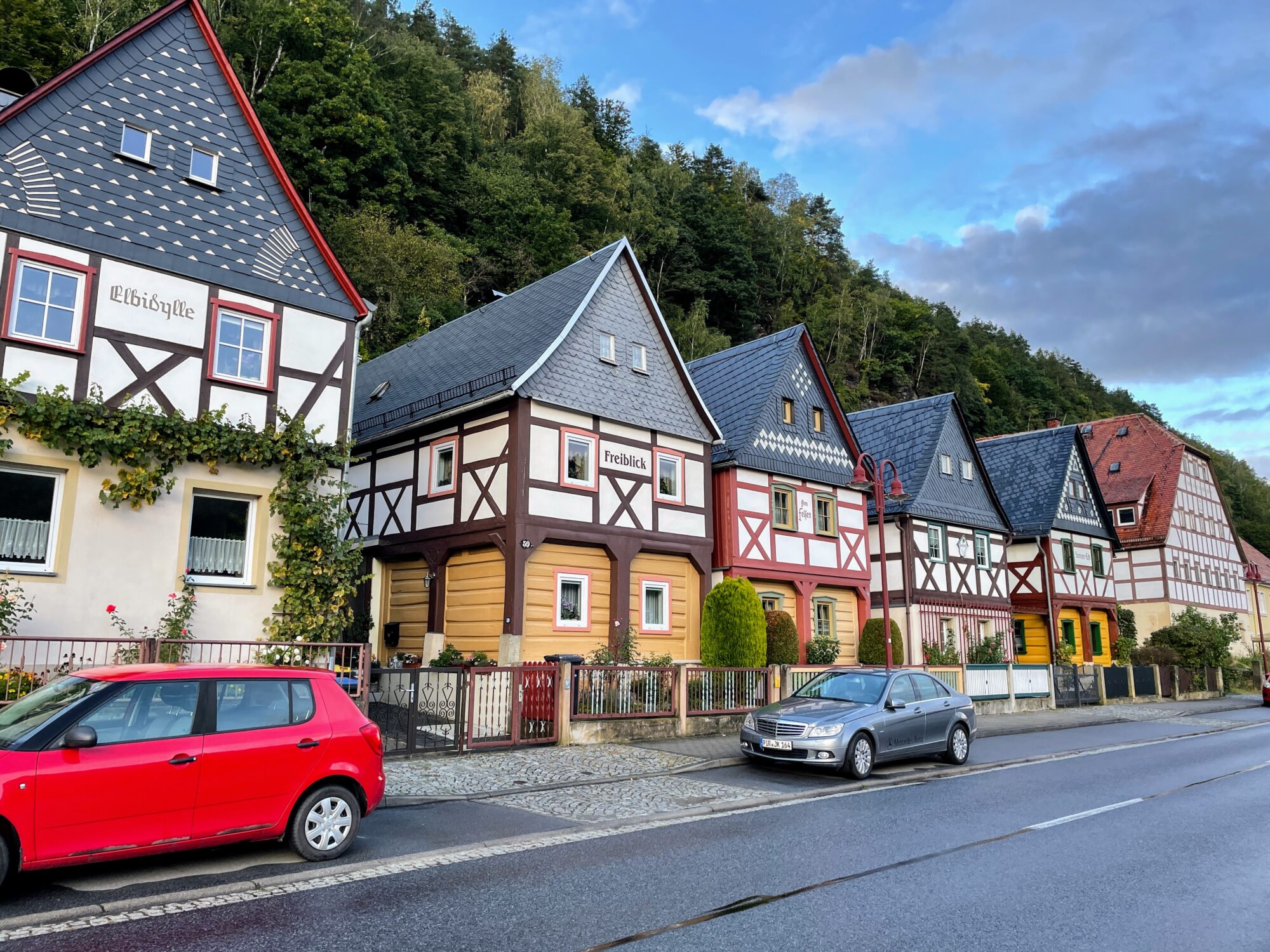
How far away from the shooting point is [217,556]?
15477mm

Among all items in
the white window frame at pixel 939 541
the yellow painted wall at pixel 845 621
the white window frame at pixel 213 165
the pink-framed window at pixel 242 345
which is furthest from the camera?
the white window frame at pixel 939 541

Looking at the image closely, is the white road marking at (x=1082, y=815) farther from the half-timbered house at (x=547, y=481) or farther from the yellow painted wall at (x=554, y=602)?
the yellow painted wall at (x=554, y=602)

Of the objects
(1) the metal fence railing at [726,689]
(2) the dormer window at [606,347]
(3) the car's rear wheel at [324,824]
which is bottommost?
(3) the car's rear wheel at [324,824]

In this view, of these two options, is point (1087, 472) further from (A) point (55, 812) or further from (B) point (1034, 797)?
(A) point (55, 812)

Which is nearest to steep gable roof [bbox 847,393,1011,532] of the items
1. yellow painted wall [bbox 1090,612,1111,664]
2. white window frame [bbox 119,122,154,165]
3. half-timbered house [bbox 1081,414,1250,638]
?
yellow painted wall [bbox 1090,612,1111,664]

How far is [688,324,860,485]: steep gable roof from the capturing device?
25438 millimetres

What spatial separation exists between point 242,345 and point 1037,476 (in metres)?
34.0

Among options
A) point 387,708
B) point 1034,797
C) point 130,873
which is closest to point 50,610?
point 387,708

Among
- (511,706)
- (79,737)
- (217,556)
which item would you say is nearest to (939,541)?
(511,706)

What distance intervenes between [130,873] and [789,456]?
21.2m

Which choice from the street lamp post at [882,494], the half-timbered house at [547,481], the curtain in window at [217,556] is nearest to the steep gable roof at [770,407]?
the street lamp post at [882,494]

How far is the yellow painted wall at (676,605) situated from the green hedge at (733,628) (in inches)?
63.9

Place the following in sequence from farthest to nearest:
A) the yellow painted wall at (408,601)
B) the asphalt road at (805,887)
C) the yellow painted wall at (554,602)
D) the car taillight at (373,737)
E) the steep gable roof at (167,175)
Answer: the yellow painted wall at (408,601), the yellow painted wall at (554,602), the steep gable roof at (167,175), the car taillight at (373,737), the asphalt road at (805,887)

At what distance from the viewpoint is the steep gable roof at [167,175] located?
1438 centimetres
